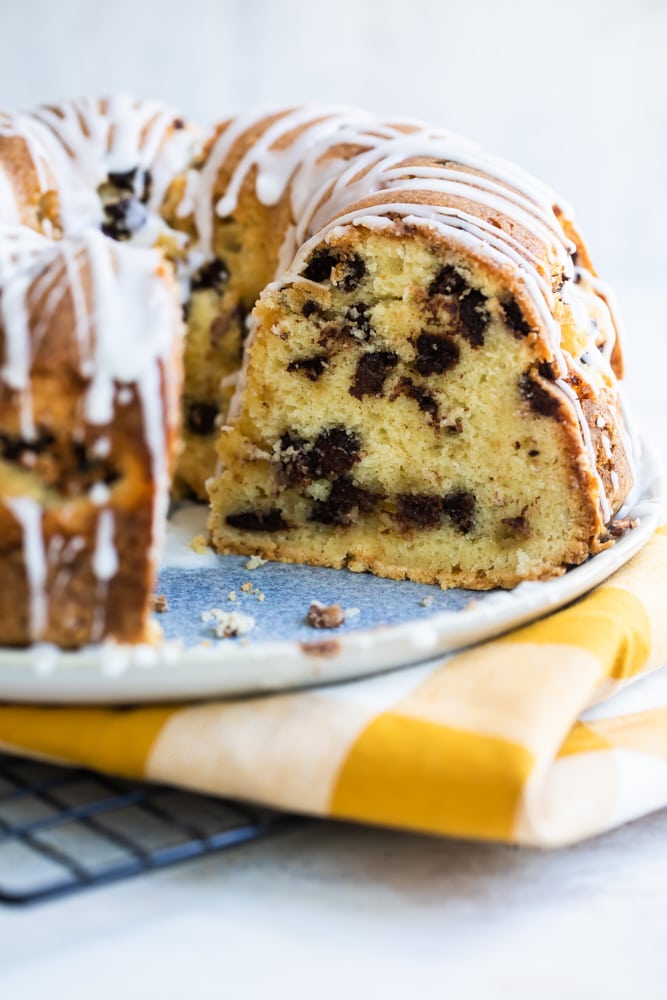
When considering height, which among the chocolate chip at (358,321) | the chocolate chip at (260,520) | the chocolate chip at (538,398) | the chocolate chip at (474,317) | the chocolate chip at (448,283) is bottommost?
the chocolate chip at (260,520)

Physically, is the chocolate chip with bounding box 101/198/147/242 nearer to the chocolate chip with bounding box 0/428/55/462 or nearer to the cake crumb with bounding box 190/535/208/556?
the cake crumb with bounding box 190/535/208/556

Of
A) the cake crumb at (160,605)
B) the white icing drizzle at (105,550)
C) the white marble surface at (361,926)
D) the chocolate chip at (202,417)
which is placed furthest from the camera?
the chocolate chip at (202,417)

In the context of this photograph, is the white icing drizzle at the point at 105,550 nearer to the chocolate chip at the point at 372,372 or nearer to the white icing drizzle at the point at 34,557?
the white icing drizzle at the point at 34,557

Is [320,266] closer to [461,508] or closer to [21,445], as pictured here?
[461,508]

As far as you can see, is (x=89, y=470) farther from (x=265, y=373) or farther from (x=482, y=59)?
(x=482, y=59)

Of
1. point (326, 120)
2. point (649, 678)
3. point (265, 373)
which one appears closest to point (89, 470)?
point (265, 373)

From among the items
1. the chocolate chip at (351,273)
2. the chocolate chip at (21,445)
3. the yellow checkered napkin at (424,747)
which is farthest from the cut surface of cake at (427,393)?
the chocolate chip at (21,445)
